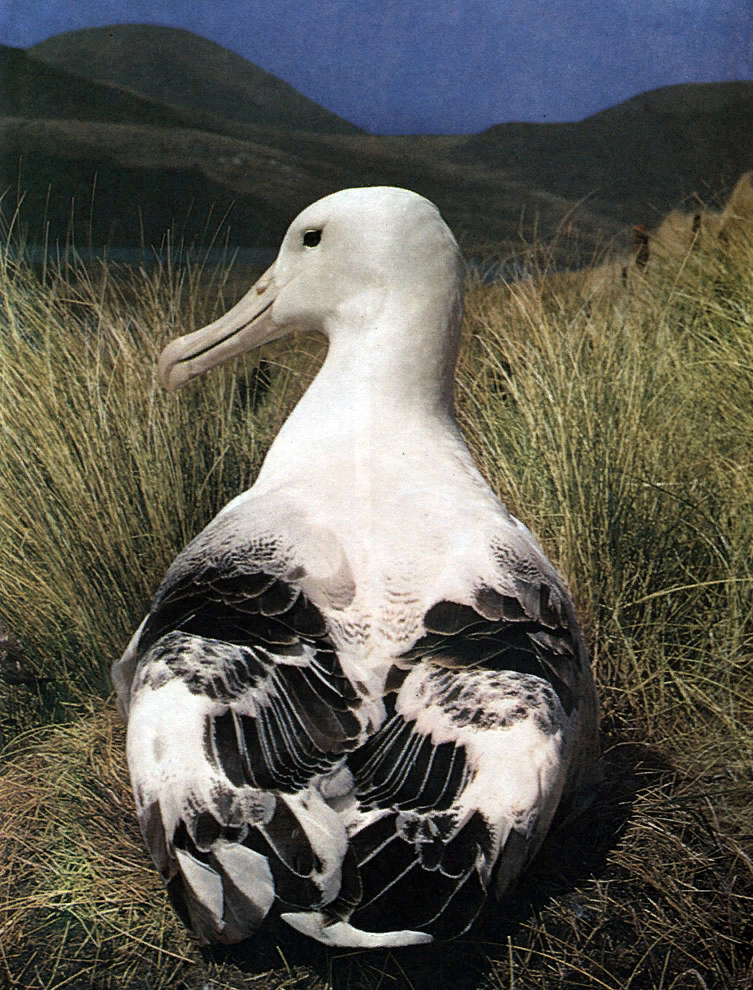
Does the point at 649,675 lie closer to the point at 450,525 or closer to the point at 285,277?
the point at 450,525

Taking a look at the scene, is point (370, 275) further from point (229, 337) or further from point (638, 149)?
point (638, 149)

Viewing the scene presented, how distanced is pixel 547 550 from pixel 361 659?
59 cm

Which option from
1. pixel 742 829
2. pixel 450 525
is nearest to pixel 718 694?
pixel 742 829

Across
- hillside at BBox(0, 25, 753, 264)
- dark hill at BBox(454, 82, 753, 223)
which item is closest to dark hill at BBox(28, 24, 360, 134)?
hillside at BBox(0, 25, 753, 264)

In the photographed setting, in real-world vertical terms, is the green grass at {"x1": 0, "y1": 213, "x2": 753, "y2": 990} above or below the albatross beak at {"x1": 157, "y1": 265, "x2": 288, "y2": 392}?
below

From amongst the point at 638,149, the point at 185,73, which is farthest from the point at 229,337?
the point at 638,149

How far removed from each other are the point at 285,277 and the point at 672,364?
93cm

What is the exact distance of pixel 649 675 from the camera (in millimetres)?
1974

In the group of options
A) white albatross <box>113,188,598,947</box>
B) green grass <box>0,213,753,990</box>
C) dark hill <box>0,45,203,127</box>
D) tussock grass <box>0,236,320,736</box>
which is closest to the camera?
white albatross <box>113,188,598,947</box>

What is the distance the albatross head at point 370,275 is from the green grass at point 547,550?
0.15 m

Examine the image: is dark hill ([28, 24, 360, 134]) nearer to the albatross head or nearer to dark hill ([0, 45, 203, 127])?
dark hill ([0, 45, 203, 127])

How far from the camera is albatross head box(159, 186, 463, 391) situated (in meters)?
1.66

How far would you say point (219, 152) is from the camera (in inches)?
67.3

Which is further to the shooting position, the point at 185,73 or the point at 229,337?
the point at 229,337
